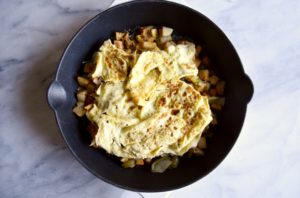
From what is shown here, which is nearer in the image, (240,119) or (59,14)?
(240,119)

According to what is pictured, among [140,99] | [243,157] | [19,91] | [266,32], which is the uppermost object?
[266,32]

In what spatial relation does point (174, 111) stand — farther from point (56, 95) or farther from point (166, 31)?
point (56, 95)

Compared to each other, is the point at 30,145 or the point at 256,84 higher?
the point at 256,84

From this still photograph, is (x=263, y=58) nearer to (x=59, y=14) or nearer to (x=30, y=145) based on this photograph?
(x=59, y=14)

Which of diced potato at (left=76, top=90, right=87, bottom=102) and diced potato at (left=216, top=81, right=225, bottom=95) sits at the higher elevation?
diced potato at (left=216, top=81, right=225, bottom=95)

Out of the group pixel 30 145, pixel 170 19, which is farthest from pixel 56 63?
pixel 170 19

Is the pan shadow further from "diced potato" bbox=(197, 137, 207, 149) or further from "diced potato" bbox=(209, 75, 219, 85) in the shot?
"diced potato" bbox=(209, 75, 219, 85)

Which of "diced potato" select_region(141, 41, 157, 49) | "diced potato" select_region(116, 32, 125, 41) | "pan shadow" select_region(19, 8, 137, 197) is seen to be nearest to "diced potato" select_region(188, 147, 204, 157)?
"pan shadow" select_region(19, 8, 137, 197)
